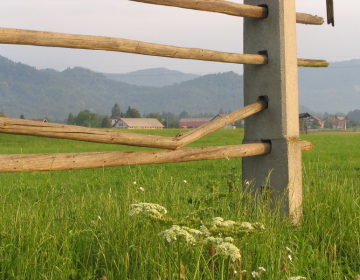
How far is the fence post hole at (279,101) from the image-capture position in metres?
3.81

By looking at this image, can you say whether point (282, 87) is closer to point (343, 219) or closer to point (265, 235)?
point (343, 219)

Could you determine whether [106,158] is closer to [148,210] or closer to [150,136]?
[150,136]

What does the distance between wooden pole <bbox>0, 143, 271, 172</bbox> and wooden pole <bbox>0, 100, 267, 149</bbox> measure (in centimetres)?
8

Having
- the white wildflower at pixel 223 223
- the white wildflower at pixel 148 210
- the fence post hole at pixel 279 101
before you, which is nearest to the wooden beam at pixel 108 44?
the fence post hole at pixel 279 101

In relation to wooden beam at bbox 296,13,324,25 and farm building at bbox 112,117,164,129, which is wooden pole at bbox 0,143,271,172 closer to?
wooden beam at bbox 296,13,324,25

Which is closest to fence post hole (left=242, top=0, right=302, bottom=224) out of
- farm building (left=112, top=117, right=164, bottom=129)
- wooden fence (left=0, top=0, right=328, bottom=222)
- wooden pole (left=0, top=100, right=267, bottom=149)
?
wooden fence (left=0, top=0, right=328, bottom=222)

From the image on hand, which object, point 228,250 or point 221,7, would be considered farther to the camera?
point 221,7

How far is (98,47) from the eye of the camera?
2.89 meters

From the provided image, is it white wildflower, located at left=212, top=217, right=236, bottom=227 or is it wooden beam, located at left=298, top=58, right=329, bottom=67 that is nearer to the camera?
white wildflower, located at left=212, top=217, right=236, bottom=227

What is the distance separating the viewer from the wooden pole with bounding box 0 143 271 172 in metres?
2.43

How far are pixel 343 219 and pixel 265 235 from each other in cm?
107

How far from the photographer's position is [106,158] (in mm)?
2834

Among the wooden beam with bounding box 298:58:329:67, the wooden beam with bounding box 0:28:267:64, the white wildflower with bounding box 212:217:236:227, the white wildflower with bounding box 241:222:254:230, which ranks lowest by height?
the white wildflower with bounding box 241:222:254:230

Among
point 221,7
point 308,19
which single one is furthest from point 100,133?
point 308,19
